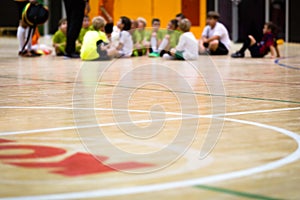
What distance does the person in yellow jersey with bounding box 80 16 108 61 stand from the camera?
9.43m

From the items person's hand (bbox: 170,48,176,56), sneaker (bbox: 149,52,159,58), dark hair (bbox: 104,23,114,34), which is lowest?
sneaker (bbox: 149,52,159,58)

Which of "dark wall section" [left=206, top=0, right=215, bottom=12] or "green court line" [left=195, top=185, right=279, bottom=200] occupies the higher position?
"dark wall section" [left=206, top=0, right=215, bottom=12]

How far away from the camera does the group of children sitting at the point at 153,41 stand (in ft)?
31.1

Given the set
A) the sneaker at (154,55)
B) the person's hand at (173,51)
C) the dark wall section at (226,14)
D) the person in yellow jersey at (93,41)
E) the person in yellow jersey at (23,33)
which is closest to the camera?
the person in yellow jersey at (93,41)

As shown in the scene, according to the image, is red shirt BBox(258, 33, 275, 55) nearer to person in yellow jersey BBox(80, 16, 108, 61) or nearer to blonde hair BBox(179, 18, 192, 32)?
blonde hair BBox(179, 18, 192, 32)

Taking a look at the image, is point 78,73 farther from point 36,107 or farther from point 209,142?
point 209,142

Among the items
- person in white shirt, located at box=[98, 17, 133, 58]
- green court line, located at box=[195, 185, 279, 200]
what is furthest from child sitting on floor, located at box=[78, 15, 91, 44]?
green court line, located at box=[195, 185, 279, 200]

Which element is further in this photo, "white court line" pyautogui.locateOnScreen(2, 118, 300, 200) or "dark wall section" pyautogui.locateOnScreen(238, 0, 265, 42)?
"dark wall section" pyautogui.locateOnScreen(238, 0, 265, 42)

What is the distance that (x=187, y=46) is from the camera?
31.0 ft

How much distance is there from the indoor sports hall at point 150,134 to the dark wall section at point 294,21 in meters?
6.69

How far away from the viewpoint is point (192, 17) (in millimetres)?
15836

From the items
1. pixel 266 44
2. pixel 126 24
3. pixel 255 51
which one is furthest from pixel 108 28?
pixel 266 44

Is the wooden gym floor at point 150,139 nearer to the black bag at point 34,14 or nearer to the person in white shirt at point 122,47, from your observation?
the person in white shirt at point 122,47

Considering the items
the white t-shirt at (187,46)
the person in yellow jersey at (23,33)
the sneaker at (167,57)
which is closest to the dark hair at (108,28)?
the person in yellow jersey at (23,33)
